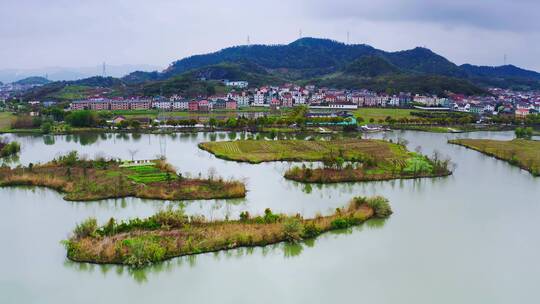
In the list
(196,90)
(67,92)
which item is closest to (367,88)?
(196,90)

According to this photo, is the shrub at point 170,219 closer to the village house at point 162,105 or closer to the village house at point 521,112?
the village house at point 162,105

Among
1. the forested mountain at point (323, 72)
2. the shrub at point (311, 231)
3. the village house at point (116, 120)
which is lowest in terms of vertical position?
the shrub at point (311, 231)

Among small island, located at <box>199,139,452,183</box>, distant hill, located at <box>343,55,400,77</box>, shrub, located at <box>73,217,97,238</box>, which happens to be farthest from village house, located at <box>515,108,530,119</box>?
shrub, located at <box>73,217,97,238</box>

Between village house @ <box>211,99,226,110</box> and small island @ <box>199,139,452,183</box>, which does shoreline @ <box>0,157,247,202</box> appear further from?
village house @ <box>211,99,226,110</box>

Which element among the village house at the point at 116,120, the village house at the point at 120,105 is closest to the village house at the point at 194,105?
the village house at the point at 120,105

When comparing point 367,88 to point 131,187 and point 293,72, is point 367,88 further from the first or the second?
point 131,187

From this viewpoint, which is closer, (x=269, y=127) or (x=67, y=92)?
(x=269, y=127)
